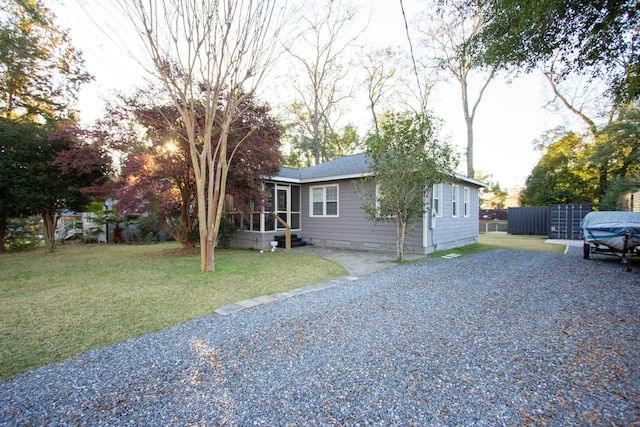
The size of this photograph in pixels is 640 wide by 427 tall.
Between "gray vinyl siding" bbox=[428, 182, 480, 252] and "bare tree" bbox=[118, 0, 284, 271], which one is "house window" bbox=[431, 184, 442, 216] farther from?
"bare tree" bbox=[118, 0, 284, 271]

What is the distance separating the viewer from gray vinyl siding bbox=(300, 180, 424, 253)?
9477 millimetres

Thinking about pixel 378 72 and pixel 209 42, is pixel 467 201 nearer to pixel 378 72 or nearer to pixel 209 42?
pixel 209 42

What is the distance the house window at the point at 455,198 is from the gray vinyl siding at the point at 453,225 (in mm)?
132

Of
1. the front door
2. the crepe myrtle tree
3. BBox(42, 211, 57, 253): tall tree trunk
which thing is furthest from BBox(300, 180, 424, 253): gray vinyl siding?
BBox(42, 211, 57, 253): tall tree trunk

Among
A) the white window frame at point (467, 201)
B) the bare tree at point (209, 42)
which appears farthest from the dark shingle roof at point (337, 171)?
the bare tree at point (209, 42)

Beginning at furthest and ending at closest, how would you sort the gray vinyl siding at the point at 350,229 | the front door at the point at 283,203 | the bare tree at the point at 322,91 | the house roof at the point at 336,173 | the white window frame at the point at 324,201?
the bare tree at the point at 322,91, the front door at the point at 283,203, the white window frame at the point at 324,201, the house roof at the point at 336,173, the gray vinyl siding at the point at 350,229

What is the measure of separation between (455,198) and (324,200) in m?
4.89

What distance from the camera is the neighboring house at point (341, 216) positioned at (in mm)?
9578

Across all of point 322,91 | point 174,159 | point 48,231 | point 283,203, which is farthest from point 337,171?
point 322,91

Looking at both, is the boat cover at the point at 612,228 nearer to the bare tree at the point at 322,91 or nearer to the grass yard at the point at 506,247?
the grass yard at the point at 506,247

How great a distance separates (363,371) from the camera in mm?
2426

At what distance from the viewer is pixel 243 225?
11.3 meters

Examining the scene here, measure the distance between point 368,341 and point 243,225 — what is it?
9.00 meters

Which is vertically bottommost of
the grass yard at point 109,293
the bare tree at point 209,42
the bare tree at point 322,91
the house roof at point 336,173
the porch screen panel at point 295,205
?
the grass yard at point 109,293
